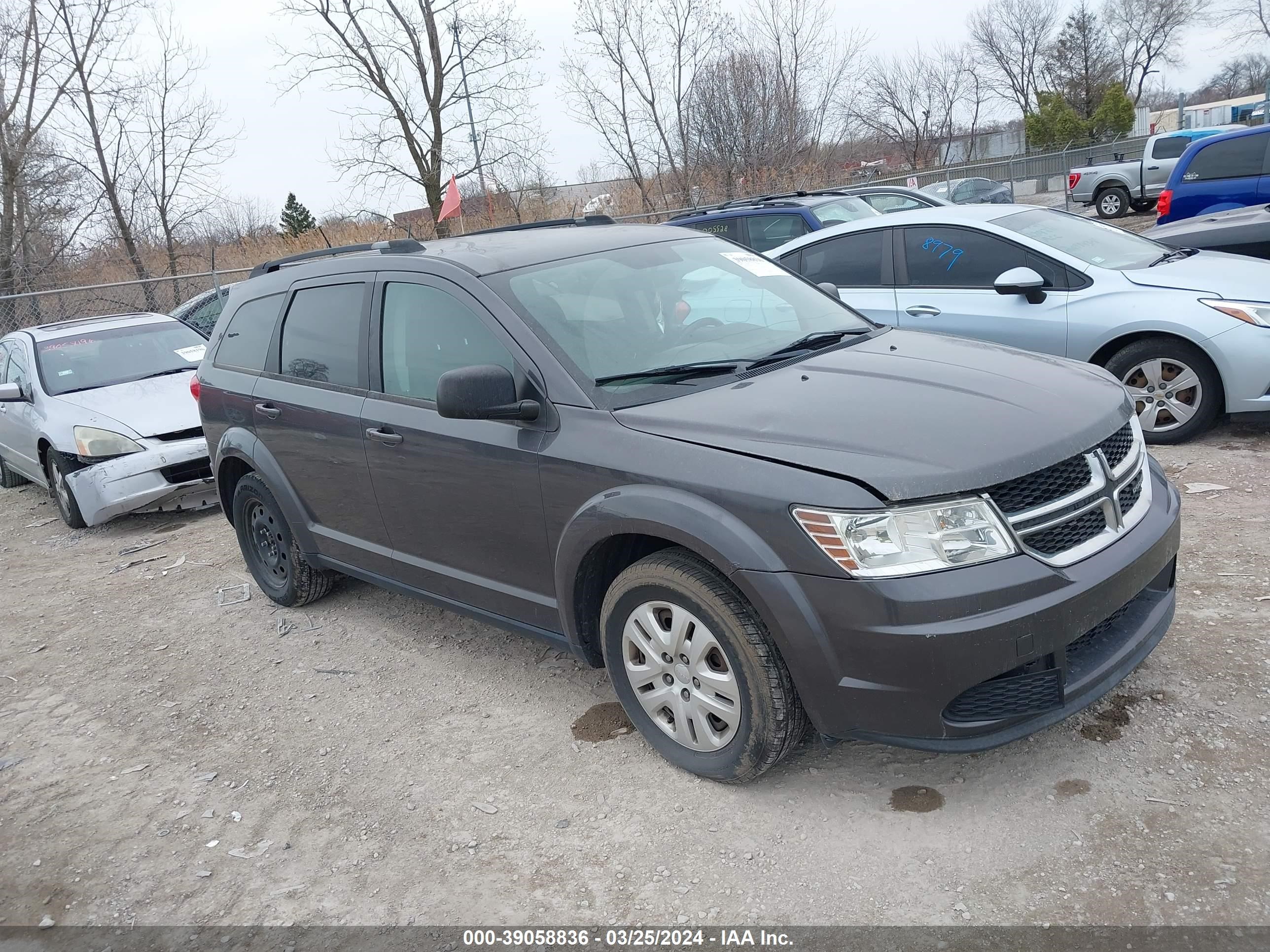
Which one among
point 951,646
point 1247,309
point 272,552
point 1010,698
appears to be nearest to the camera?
point 951,646

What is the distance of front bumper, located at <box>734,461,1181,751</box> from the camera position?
2646mm

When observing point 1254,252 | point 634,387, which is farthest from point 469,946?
point 1254,252

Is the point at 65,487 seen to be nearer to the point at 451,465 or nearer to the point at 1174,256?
the point at 451,465

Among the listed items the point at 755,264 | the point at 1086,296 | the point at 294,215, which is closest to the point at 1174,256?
the point at 1086,296

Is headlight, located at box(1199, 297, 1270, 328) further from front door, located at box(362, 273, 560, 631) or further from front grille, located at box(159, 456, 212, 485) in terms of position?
front grille, located at box(159, 456, 212, 485)

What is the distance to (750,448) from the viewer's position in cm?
292

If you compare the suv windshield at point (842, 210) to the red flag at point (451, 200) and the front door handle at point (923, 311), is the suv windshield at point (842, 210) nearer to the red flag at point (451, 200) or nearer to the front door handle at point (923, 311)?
the red flag at point (451, 200)

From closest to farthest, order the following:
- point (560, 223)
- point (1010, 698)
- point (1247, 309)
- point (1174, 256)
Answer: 1. point (1010, 698)
2. point (560, 223)
3. point (1247, 309)
4. point (1174, 256)

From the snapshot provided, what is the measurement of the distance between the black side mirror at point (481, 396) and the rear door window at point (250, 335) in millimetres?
2102

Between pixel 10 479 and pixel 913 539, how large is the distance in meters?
10.3

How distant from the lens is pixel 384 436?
161 inches

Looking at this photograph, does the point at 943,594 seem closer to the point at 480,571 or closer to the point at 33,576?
the point at 480,571

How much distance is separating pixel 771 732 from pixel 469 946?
1.07 metres

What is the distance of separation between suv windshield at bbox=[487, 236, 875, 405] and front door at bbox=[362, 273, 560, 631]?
0.22 m
